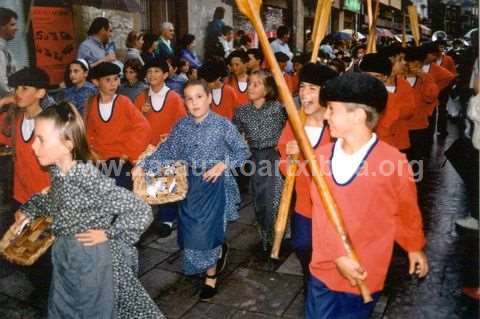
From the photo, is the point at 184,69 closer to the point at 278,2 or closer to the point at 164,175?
the point at 164,175

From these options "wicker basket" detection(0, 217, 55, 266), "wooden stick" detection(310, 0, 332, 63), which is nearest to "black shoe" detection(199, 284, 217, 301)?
"wicker basket" detection(0, 217, 55, 266)

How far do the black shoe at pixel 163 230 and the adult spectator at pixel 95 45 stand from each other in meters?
3.04

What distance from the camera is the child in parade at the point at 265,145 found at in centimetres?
515

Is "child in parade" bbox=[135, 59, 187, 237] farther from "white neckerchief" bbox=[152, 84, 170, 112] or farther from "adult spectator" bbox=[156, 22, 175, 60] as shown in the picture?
"adult spectator" bbox=[156, 22, 175, 60]

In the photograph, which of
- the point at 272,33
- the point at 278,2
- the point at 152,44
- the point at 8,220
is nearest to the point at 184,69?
the point at 152,44

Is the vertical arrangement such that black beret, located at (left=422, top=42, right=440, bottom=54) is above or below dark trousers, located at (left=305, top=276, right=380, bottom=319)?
above

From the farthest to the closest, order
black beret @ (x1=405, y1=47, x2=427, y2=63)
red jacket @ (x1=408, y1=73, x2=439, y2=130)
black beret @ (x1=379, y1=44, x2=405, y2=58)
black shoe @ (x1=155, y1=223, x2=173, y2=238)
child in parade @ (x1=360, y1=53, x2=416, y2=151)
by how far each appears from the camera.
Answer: black beret @ (x1=405, y1=47, x2=427, y2=63), red jacket @ (x1=408, y1=73, x2=439, y2=130), black beret @ (x1=379, y1=44, x2=405, y2=58), black shoe @ (x1=155, y1=223, x2=173, y2=238), child in parade @ (x1=360, y1=53, x2=416, y2=151)

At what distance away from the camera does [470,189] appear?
5297mm

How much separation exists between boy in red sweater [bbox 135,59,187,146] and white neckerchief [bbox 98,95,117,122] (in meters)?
0.92

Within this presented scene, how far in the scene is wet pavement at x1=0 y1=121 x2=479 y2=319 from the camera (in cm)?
411

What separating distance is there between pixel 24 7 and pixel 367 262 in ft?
22.1

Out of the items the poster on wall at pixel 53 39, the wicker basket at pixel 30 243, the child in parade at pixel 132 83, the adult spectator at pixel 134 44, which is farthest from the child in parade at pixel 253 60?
the wicker basket at pixel 30 243

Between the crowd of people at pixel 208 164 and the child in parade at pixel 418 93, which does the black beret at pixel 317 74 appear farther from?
the child in parade at pixel 418 93

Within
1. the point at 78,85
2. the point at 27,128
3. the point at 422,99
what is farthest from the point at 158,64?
the point at 422,99
